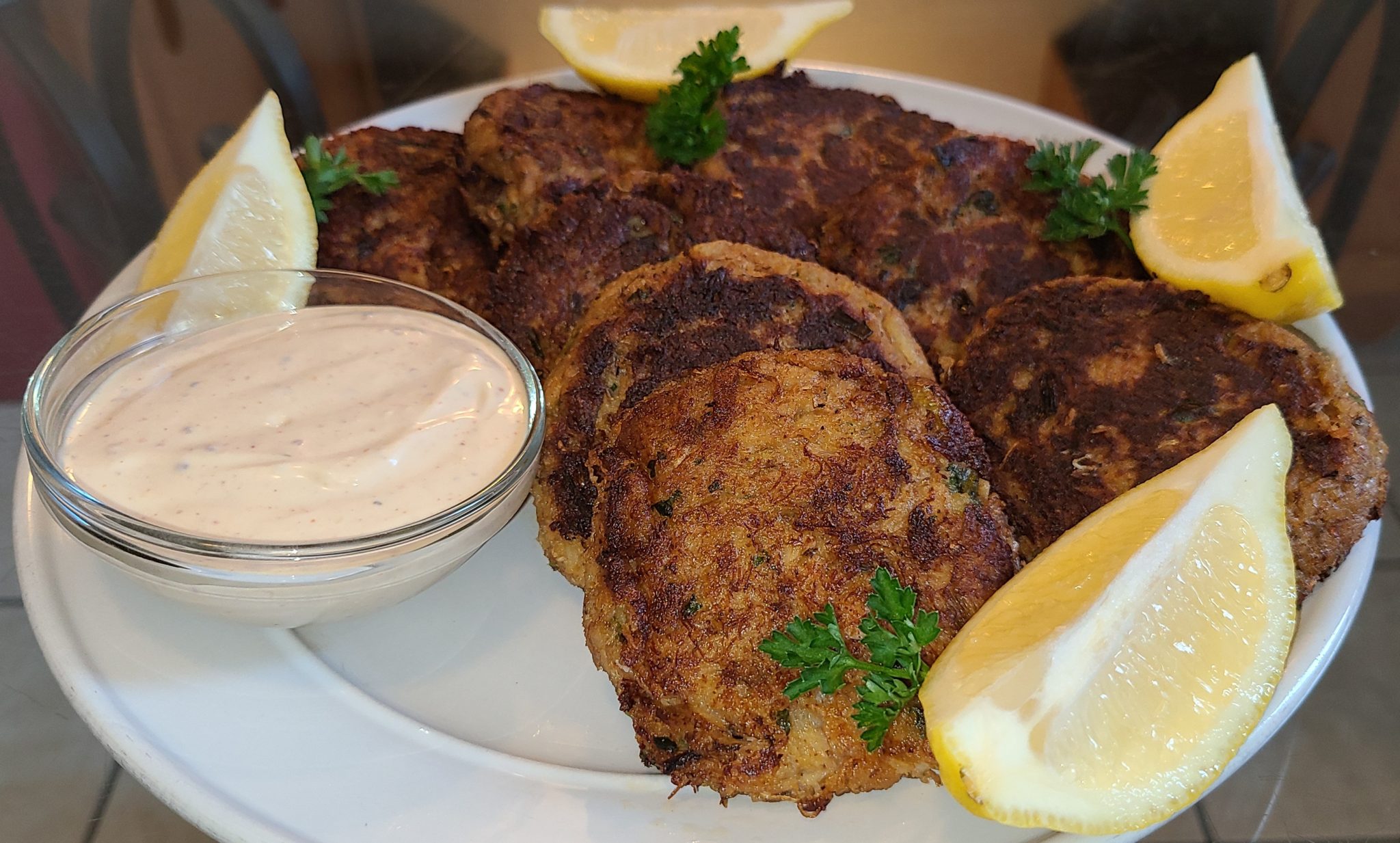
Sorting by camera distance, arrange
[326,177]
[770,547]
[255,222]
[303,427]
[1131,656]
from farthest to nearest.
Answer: [326,177] → [255,222] → [303,427] → [770,547] → [1131,656]

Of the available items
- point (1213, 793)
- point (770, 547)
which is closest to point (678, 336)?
point (770, 547)

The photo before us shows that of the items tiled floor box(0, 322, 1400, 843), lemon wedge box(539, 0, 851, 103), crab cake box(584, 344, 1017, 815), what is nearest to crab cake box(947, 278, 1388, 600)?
crab cake box(584, 344, 1017, 815)

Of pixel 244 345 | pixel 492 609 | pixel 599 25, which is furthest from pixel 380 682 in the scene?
pixel 599 25

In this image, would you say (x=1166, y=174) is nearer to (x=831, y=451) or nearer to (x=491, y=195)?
(x=831, y=451)

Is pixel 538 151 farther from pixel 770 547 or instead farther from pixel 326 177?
pixel 770 547

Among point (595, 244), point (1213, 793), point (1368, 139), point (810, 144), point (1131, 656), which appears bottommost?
point (1213, 793)

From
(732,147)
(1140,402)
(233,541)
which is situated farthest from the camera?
(732,147)

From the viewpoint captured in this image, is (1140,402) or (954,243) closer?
(1140,402)
